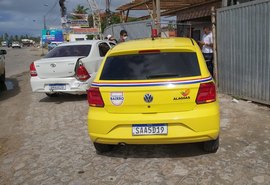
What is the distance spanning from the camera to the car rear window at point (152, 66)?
4457 millimetres

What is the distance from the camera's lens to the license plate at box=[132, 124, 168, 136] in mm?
4359

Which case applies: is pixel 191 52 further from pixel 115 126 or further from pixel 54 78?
pixel 54 78

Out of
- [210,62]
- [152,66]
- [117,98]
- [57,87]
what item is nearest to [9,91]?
[57,87]

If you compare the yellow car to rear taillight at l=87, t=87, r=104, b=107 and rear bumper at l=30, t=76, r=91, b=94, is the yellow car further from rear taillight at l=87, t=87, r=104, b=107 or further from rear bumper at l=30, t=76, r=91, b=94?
rear bumper at l=30, t=76, r=91, b=94

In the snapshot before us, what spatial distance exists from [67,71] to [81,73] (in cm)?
37

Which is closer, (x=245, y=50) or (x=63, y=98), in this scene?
(x=245, y=50)

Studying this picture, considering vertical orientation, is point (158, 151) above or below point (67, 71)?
below

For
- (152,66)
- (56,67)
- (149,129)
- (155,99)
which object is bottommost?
(149,129)

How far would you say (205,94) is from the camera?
14.4 ft

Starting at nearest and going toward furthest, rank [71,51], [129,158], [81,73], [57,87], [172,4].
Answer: [129,158]
[81,73]
[57,87]
[71,51]
[172,4]

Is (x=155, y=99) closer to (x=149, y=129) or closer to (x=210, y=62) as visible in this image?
(x=149, y=129)

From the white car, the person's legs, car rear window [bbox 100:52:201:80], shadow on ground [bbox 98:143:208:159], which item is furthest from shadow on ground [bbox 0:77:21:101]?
car rear window [bbox 100:52:201:80]

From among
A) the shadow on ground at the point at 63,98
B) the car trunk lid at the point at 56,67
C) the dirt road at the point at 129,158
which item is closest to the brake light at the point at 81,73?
the car trunk lid at the point at 56,67

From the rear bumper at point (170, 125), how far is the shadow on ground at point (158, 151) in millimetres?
573
